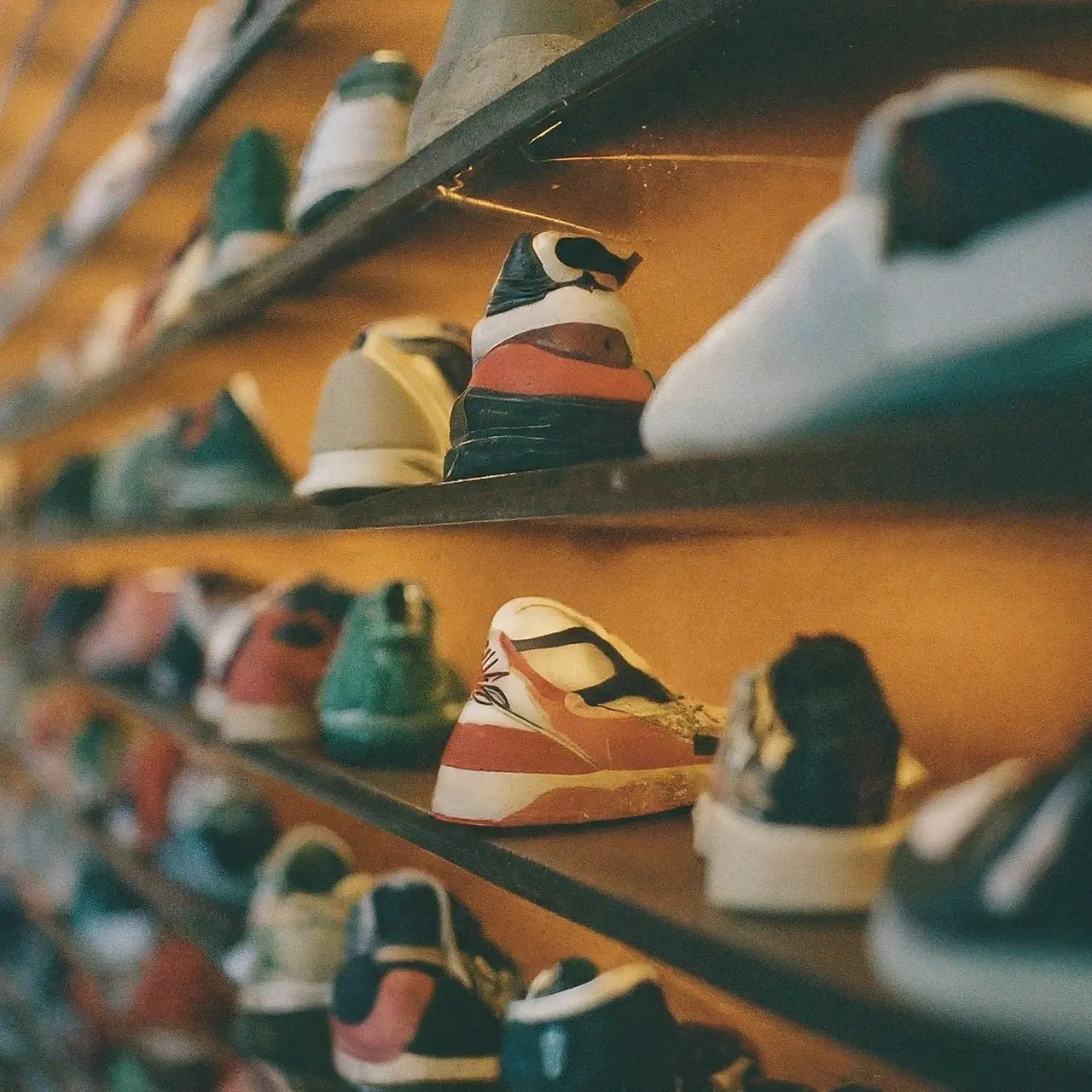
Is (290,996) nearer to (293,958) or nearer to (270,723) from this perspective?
(293,958)

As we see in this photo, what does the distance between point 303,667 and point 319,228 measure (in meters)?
0.52

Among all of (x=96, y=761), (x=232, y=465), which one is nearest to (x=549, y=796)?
(x=232, y=465)

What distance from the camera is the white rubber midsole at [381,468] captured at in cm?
105

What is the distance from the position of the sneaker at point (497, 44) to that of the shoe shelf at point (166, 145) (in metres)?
0.34

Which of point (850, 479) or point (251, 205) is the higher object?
point (251, 205)

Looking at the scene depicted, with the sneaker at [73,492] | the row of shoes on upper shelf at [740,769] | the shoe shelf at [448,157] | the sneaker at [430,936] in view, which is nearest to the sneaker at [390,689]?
the row of shoes on upper shelf at [740,769]

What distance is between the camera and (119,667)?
6.17 feet

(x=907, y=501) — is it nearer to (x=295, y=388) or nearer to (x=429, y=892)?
(x=429, y=892)

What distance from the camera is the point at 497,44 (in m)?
0.93

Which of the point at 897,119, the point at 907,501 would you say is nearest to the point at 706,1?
the point at 897,119

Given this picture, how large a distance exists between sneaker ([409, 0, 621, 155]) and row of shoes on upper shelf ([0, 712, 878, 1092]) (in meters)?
0.72

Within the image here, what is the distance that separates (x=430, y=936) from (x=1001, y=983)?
2.26ft

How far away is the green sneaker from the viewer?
2.07 m

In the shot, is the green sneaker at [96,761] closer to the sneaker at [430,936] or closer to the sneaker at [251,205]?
the sneaker at [251,205]
